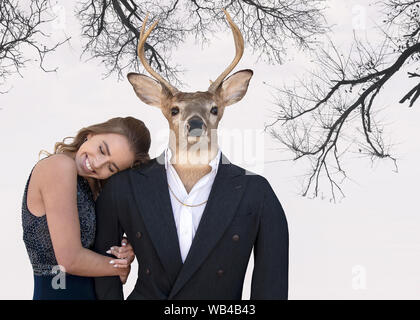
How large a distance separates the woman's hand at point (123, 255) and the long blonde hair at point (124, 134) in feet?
1.55

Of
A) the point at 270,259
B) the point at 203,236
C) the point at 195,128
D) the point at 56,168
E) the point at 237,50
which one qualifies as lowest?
the point at 270,259

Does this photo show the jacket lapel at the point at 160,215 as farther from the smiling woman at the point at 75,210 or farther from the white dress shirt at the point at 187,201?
the smiling woman at the point at 75,210

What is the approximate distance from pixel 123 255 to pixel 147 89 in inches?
44.5

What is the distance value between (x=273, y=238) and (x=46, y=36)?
2.98m

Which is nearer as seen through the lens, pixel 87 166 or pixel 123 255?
pixel 123 255

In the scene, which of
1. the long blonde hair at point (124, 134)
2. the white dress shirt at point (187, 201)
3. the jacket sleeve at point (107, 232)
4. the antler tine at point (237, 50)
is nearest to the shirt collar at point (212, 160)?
the white dress shirt at point (187, 201)

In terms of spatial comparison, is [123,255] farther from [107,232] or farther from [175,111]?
[175,111]

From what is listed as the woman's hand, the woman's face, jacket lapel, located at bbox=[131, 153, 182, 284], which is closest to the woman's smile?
the woman's face

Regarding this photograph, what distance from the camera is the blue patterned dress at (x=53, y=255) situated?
4.31m

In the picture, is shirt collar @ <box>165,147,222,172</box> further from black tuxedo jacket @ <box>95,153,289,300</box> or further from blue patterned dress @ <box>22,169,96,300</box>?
blue patterned dress @ <box>22,169,96,300</box>

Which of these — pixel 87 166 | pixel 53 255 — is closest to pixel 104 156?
pixel 87 166

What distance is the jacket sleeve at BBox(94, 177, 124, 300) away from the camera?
14.0 feet

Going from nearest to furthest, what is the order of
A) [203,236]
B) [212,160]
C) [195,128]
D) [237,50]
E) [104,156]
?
[203,236], [195,128], [212,160], [104,156], [237,50]

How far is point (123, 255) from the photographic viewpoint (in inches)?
169
